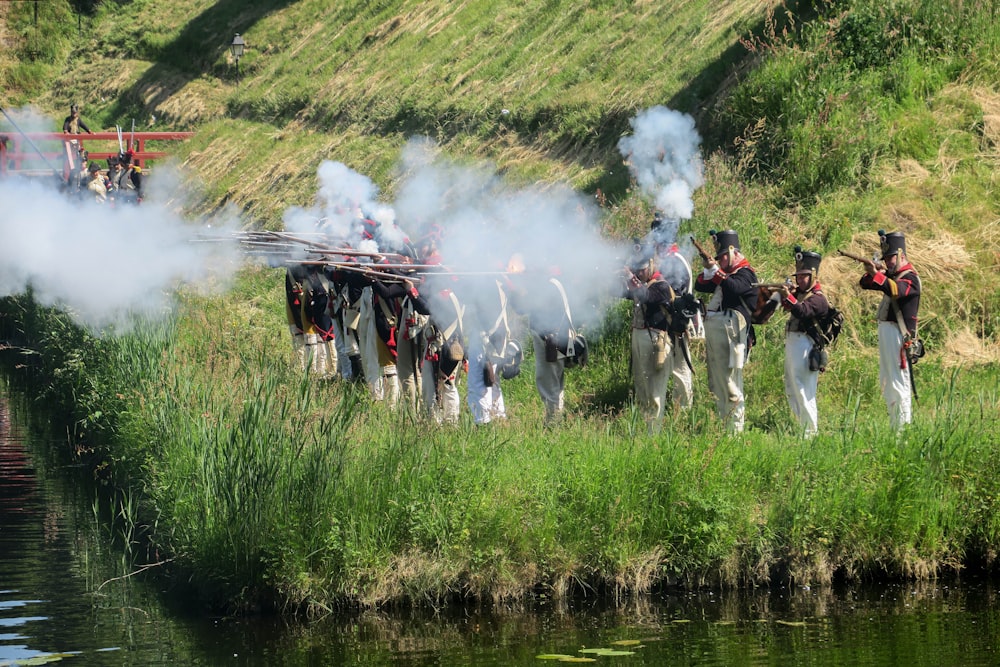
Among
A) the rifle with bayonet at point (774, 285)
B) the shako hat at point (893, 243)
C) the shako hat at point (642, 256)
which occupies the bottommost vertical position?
the rifle with bayonet at point (774, 285)

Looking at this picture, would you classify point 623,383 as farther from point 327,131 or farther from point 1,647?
point 327,131

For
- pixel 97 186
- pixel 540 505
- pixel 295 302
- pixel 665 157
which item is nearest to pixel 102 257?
pixel 295 302

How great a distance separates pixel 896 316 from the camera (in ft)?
44.4

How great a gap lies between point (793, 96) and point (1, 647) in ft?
44.3

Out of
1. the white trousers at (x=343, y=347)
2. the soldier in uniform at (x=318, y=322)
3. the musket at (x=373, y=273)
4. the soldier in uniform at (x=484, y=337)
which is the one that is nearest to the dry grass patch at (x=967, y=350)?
the soldier in uniform at (x=484, y=337)

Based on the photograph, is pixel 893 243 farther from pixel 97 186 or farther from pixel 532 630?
pixel 97 186

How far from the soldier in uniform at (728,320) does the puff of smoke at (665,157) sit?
2533mm

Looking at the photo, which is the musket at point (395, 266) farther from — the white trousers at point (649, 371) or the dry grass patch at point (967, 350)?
the dry grass patch at point (967, 350)

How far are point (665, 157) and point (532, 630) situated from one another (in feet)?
32.1

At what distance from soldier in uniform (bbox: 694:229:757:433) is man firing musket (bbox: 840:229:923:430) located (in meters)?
1.17

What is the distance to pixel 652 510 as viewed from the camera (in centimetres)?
1125

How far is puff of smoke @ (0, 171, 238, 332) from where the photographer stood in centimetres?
1714

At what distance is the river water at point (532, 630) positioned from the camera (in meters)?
9.52

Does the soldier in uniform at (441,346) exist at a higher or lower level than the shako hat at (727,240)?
lower
